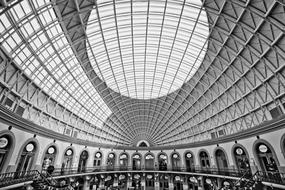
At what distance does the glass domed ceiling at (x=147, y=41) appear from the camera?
70.2ft

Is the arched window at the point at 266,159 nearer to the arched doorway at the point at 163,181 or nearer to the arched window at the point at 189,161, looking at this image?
the arched window at the point at 189,161

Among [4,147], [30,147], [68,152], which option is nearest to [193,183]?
[68,152]

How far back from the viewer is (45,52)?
20.7 metres

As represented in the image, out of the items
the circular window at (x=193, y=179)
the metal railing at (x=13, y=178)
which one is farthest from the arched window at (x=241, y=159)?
the metal railing at (x=13, y=178)

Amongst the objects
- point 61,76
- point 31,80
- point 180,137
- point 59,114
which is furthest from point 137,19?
point 180,137

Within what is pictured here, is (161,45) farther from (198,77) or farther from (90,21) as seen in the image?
(90,21)

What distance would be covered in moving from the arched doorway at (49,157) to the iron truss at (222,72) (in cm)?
398

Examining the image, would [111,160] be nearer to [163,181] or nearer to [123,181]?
[123,181]

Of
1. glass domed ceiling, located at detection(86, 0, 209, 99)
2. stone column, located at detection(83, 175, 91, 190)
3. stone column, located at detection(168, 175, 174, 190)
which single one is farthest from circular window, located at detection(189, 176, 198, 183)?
stone column, located at detection(83, 175, 91, 190)

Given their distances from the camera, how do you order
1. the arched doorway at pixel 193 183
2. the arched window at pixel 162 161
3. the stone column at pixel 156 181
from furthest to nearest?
the arched window at pixel 162 161
the stone column at pixel 156 181
the arched doorway at pixel 193 183

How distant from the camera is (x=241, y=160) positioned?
81.6 ft

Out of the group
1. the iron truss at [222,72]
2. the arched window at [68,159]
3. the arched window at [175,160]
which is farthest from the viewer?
the arched window at [175,160]

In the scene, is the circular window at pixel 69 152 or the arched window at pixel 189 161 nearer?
the circular window at pixel 69 152

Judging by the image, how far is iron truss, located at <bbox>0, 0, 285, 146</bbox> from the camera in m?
15.9
